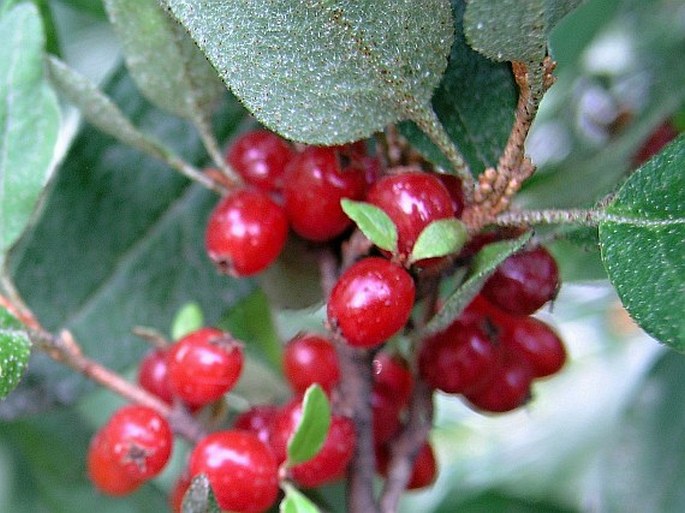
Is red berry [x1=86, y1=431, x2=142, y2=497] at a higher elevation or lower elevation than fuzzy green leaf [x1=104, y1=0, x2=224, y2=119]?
lower

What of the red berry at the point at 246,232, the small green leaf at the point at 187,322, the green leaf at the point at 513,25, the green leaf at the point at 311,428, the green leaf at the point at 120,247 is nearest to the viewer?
the green leaf at the point at 513,25

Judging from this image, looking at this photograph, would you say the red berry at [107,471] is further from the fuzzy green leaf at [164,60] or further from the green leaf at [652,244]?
the green leaf at [652,244]

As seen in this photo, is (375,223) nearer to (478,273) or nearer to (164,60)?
(478,273)

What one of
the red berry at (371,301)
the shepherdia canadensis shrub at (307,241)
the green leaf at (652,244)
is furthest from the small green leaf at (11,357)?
the green leaf at (652,244)

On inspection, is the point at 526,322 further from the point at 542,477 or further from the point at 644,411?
the point at 542,477

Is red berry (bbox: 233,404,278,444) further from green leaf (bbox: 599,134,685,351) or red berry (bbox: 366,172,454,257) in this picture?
green leaf (bbox: 599,134,685,351)

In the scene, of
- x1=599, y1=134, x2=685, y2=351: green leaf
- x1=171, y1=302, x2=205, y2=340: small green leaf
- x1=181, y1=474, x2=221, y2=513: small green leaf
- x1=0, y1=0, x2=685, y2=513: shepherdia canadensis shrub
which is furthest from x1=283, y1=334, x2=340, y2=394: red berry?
x1=599, y1=134, x2=685, y2=351: green leaf
